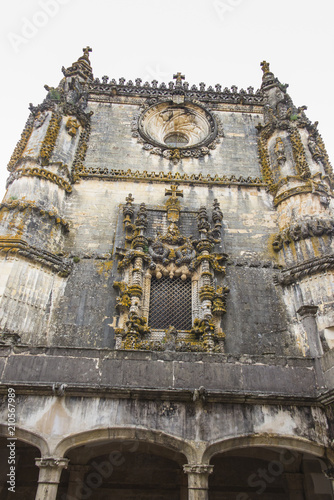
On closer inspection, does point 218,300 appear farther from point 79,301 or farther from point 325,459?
point 325,459

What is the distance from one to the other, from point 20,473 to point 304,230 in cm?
1221

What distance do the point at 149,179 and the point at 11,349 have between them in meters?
10.3

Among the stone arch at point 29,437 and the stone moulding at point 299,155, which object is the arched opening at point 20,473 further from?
the stone moulding at point 299,155

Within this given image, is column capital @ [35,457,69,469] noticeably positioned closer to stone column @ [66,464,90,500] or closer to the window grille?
stone column @ [66,464,90,500]

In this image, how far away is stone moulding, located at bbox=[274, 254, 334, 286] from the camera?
514 inches

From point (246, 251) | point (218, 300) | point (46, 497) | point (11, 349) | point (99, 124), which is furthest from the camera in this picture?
point (99, 124)

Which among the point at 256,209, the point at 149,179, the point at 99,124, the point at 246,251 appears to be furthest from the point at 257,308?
the point at 99,124

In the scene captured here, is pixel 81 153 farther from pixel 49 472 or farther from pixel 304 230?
pixel 49 472

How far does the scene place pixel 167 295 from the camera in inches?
555

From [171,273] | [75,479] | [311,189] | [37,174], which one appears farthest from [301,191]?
[75,479]

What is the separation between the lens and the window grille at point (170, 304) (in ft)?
44.0

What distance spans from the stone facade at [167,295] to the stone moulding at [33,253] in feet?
0.16

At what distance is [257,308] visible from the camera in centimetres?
1348

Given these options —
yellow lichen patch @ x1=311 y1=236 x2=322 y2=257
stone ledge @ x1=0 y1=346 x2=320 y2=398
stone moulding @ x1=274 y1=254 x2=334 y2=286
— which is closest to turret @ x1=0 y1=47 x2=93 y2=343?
stone ledge @ x1=0 y1=346 x2=320 y2=398
